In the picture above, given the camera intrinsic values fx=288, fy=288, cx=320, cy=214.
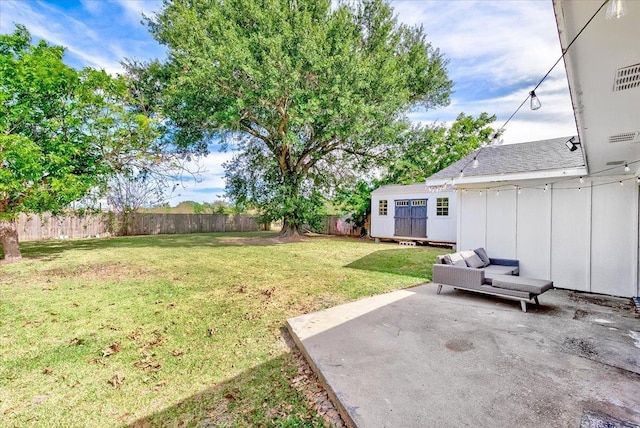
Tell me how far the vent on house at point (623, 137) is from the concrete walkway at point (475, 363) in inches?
97.4

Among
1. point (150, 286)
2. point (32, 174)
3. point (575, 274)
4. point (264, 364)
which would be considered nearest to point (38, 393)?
point (264, 364)

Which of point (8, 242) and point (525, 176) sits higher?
point (525, 176)

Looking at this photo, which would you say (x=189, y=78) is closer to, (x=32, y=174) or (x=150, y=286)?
(x=32, y=174)

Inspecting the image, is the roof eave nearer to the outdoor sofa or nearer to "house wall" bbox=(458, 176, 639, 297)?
"house wall" bbox=(458, 176, 639, 297)

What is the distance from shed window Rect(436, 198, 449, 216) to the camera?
1241 centimetres

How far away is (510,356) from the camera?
3.04m

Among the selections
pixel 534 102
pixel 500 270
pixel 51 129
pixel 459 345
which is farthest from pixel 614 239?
pixel 51 129

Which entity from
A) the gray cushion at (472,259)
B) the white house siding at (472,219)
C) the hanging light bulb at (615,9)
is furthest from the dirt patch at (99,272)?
the white house siding at (472,219)

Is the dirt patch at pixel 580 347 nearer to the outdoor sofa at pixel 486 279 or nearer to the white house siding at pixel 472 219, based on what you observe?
the outdoor sofa at pixel 486 279

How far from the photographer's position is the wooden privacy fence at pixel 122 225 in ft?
47.1

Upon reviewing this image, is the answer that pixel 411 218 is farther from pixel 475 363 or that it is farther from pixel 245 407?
pixel 245 407

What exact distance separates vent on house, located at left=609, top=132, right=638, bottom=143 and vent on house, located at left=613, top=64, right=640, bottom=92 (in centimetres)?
155

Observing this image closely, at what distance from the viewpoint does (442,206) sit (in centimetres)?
1254

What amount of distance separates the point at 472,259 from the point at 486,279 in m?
1.23
